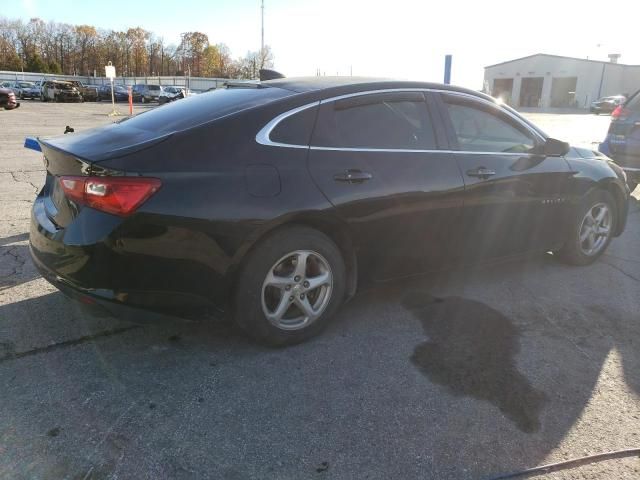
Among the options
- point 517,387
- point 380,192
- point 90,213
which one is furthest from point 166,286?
point 517,387

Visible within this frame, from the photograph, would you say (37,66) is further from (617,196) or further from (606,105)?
(617,196)

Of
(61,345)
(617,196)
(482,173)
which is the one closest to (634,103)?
(617,196)

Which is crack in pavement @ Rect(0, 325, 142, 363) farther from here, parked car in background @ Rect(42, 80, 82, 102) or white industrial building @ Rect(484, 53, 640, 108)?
white industrial building @ Rect(484, 53, 640, 108)

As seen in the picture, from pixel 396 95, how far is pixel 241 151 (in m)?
1.30

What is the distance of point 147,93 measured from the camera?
49.4m

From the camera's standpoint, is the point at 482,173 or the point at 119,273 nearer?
the point at 119,273

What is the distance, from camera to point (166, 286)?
2783mm

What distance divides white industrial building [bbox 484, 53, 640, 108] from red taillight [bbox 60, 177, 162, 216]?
69015mm

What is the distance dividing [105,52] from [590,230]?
11479cm

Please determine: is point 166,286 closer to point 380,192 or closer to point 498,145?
point 380,192

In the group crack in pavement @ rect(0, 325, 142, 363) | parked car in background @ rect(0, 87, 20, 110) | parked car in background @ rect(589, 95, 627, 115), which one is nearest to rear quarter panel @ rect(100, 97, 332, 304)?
crack in pavement @ rect(0, 325, 142, 363)

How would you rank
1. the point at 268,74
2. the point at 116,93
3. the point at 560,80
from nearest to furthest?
the point at 268,74 → the point at 116,93 → the point at 560,80

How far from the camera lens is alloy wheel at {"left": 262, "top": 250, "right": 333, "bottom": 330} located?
123 inches

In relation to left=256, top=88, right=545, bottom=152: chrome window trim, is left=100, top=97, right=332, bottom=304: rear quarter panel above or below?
below
